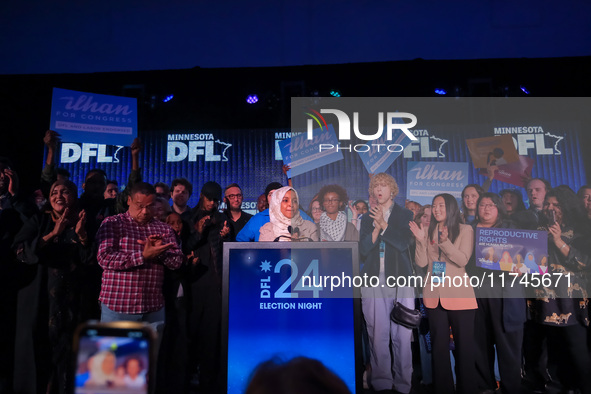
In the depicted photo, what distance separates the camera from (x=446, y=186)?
4262mm

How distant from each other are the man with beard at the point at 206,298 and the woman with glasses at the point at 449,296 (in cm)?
160

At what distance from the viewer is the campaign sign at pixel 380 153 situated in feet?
14.8

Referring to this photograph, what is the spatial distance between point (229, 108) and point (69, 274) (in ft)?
11.5

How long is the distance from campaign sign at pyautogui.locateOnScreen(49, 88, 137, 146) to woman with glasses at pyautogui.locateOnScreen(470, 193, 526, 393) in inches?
131

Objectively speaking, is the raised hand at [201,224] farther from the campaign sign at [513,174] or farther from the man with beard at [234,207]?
the campaign sign at [513,174]

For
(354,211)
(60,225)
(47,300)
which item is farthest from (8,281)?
(354,211)

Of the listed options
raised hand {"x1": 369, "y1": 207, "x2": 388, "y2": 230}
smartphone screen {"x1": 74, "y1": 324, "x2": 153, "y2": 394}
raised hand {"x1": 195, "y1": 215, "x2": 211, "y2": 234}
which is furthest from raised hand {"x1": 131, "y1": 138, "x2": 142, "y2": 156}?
smartphone screen {"x1": 74, "y1": 324, "x2": 153, "y2": 394}

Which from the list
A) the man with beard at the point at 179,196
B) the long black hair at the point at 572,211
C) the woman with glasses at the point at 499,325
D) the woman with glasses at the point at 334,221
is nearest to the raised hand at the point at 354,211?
the woman with glasses at the point at 334,221

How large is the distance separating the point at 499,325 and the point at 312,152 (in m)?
2.25

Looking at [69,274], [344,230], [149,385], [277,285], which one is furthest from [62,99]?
[149,385]

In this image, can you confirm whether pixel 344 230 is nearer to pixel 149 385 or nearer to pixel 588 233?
pixel 588 233

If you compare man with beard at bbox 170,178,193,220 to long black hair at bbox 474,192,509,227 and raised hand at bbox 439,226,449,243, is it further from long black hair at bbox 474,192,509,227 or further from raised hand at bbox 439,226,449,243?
long black hair at bbox 474,192,509,227

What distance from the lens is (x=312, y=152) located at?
4.40 metres

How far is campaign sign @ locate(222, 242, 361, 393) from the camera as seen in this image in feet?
4.96
